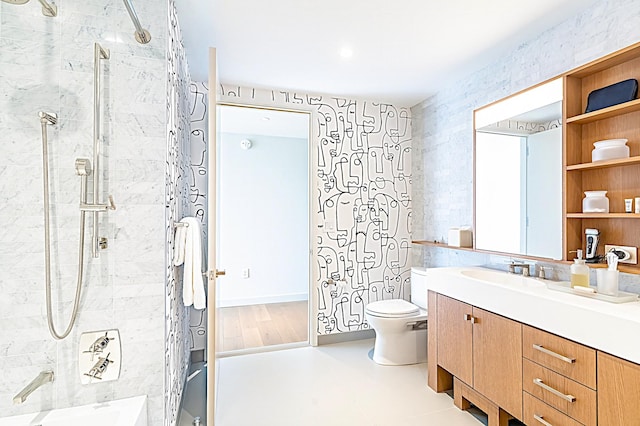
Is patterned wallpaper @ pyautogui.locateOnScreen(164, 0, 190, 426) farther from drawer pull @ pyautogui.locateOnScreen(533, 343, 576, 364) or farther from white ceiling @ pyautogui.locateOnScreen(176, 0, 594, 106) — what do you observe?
drawer pull @ pyautogui.locateOnScreen(533, 343, 576, 364)

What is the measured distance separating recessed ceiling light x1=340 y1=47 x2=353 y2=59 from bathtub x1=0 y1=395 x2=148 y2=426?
2.38m

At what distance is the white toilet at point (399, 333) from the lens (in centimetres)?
285

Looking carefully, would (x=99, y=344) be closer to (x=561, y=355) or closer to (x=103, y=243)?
(x=103, y=243)

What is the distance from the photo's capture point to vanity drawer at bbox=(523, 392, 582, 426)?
1543 millimetres

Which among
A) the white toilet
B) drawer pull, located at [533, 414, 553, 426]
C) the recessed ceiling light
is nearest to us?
drawer pull, located at [533, 414, 553, 426]

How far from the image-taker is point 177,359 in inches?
83.8

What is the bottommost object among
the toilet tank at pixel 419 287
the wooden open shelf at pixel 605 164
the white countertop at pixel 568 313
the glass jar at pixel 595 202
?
the toilet tank at pixel 419 287

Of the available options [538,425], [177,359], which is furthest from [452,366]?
[177,359]

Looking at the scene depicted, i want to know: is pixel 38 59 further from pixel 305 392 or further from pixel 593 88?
pixel 593 88

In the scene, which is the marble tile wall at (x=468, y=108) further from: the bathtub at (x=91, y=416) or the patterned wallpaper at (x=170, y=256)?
the bathtub at (x=91, y=416)

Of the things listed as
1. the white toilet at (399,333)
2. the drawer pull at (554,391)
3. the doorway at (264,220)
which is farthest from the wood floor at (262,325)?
the drawer pull at (554,391)

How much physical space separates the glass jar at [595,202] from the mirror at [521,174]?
150 mm

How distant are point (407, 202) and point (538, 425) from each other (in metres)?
2.32

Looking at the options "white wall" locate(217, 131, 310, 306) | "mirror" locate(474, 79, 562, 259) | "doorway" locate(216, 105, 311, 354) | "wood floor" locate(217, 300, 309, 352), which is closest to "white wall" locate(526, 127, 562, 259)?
"mirror" locate(474, 79, 562, 259)
